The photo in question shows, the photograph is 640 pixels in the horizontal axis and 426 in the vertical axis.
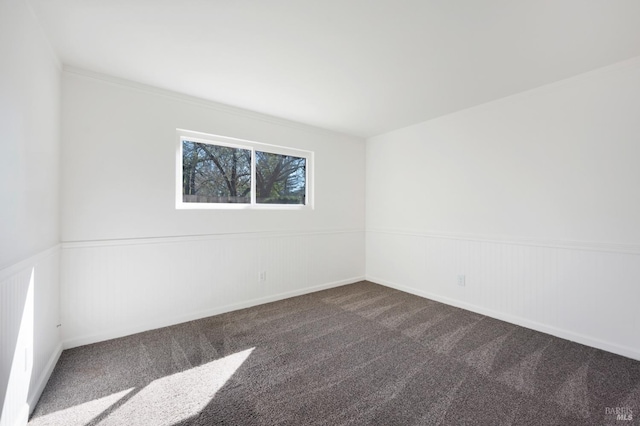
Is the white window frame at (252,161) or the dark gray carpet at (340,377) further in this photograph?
the white window frame at (252,161)

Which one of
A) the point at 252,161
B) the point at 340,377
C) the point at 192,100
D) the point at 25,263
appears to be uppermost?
the point at 192,100

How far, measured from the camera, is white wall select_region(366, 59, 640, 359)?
2.27 metres

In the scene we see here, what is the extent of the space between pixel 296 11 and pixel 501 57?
1.68m

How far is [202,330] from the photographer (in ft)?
8.84

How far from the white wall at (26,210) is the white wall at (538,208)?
3.82 metres

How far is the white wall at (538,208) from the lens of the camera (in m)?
2.27

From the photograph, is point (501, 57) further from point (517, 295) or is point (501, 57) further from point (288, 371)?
point (288, 371)

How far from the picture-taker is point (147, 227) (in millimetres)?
2689

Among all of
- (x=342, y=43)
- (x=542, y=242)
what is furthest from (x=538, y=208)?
(x=342, y=43)

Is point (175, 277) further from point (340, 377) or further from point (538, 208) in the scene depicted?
point (538, 208)

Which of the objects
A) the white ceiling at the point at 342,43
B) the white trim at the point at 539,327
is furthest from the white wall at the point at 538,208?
the white ceiling at the point at 342,43

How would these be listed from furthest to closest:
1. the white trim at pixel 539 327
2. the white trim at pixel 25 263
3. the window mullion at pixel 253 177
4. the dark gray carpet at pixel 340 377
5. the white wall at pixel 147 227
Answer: the window mullion at pixel 253 177 < the white wall at pixel 147 227 < the white trim at pixel 539 327 < the dark gray carpet at pixel 340 377 < the white trim at pixel 25 263

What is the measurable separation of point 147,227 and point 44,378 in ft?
4.31

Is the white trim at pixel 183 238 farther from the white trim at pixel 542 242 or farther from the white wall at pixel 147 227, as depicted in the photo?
the white trim at pixel 542 242
